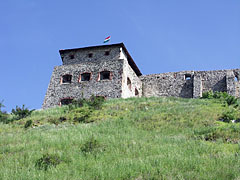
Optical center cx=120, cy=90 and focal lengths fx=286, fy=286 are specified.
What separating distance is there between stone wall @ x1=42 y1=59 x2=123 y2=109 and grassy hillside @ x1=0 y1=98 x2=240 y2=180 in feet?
42.1

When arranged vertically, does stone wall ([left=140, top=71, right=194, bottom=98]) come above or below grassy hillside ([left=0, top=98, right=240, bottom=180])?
above

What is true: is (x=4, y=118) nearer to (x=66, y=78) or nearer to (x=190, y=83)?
(x=66, y=78)

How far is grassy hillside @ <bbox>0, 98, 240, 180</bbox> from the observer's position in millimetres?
6574

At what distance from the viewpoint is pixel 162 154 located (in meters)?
7.82

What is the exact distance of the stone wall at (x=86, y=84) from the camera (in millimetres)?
26125

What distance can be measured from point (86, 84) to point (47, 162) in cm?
1965

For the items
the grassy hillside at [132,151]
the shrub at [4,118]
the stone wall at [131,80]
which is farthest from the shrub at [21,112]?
the stone wall at [131,80]

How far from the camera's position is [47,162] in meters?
7.59

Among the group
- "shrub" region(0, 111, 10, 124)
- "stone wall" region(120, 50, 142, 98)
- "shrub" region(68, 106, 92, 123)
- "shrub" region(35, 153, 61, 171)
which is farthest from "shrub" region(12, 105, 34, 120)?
"shrub" region(35, 153, 61, 171)

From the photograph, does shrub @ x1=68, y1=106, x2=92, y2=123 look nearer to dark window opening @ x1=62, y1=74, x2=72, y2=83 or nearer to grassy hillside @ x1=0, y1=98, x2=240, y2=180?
grassy hillside @ x1=0, y1=98, x2=240, y2=180

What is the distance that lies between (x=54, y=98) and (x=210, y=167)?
22.4m

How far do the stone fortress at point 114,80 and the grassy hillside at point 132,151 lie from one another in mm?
13310

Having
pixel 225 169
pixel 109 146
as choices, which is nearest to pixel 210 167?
pixel 225 169

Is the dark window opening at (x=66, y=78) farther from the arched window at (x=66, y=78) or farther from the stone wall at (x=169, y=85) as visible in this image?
the stone wall at (x=169, y=85)
